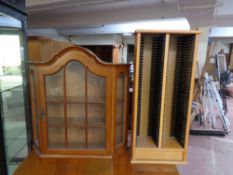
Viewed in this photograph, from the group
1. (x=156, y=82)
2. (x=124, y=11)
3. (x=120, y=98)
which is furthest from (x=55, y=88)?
(x=124, y=11)

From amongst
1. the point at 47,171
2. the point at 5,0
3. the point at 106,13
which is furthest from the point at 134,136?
the point at 106,13

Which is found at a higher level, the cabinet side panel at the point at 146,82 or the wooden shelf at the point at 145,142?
the cabinet side panel at the point at 146,82

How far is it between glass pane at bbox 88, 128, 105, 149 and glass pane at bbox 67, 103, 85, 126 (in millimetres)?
113

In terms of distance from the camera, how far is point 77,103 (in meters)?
1.46

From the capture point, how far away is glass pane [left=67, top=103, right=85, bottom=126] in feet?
4.83

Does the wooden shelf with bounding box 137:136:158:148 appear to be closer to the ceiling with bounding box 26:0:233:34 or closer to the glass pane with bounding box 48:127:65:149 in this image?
the glass pane with bounding box 48:127:65:149

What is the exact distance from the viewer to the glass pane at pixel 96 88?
1.41 m

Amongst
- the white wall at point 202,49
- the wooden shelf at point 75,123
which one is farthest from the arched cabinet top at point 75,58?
the white wall at point 202,49

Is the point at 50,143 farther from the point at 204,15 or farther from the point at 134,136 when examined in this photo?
the point at 204,15

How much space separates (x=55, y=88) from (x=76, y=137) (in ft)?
1.49

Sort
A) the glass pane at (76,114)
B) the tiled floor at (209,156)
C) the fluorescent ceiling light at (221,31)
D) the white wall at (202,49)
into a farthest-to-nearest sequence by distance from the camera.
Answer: the fluorescent ceiling light at (221,31)
the white wall at (202,49)
the tiled floor at (209,156)
the glass pane at (76,114)

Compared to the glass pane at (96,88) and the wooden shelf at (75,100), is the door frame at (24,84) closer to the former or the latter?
the wooden shelf at (75,100)

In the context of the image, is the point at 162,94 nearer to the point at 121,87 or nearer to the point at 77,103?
the point at 121,87

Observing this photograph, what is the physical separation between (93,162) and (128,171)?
29cm
